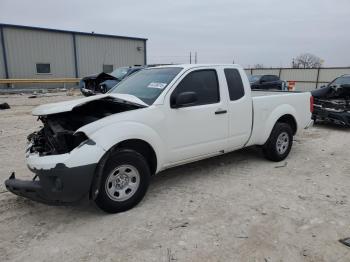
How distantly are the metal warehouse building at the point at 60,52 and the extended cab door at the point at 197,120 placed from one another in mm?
24108

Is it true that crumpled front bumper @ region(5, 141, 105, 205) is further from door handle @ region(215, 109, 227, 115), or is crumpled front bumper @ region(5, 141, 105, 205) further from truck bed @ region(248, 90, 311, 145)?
truck bed @ region(248, 90, 311, 145)

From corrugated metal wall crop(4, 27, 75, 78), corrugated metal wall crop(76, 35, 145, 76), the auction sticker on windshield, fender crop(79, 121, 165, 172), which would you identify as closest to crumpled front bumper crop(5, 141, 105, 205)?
fender crop(79, 121, 165, 172)

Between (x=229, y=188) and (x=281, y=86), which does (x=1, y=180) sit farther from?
(x=281, y=86)

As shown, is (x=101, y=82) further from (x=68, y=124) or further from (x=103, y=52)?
(x=103, y=52)

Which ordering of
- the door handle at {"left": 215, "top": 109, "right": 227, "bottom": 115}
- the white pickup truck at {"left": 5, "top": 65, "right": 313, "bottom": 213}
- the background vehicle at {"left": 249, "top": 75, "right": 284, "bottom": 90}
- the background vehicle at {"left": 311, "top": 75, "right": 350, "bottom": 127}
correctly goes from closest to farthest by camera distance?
the white pickup truck at {"left": 5, "top": 65, "right": 313, "bottom": 213}
the door handle at {"left": 215, "top": 109, "right": 227, "bottom": 115}
the background vehicle at {"left": 311, "top": 75, "right": 350, "bottom": 127}
the background vehicle at {"left": 249, "top": 75, "right": 284, "bottom": 90}

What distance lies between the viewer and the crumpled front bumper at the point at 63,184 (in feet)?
11.0

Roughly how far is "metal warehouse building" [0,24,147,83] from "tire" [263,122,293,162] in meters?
24.3

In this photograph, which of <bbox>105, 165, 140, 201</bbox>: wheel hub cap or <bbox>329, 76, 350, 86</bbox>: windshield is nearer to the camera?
<bbox>105, 165, 140, 201</bbox>: wheel hub cap

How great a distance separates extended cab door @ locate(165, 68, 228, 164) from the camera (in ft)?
14.2

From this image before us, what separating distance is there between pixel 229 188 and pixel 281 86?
16.1 m

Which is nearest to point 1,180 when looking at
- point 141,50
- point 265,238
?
point 265,238

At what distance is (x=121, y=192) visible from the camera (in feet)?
12.7

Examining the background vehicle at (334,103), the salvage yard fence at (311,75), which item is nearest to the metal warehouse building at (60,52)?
the salvage yard fence at (311,75)

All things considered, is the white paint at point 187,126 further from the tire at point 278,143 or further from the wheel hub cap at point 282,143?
the wheel hub cap at point 282,143
